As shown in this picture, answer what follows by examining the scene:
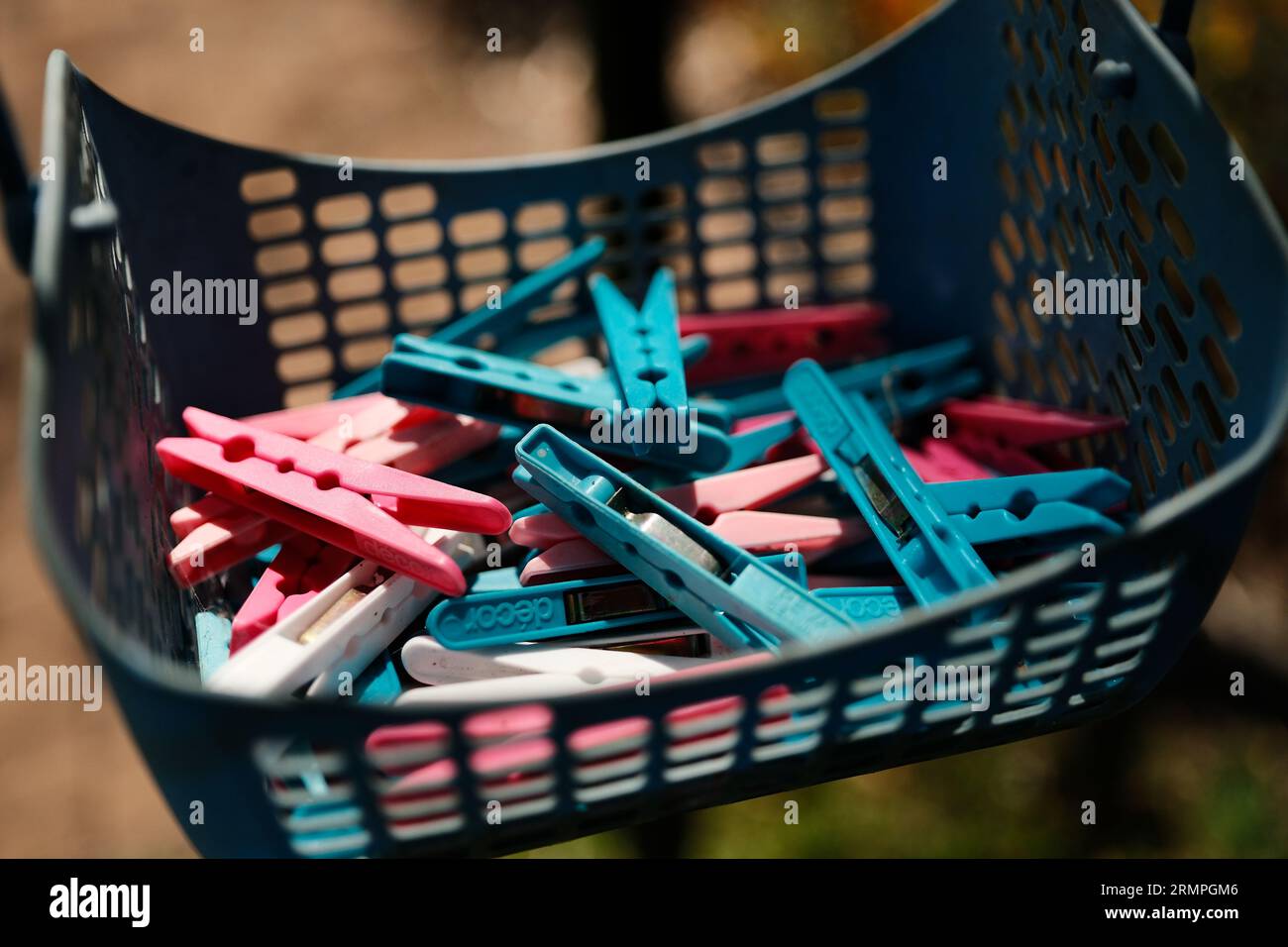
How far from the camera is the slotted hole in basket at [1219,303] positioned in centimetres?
77

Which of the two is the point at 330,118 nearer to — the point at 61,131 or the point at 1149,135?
the point at 61,131

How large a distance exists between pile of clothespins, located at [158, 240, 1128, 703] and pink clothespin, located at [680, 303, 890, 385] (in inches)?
3.9

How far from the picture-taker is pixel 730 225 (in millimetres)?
2402

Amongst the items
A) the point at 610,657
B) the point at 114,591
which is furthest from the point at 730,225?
the point at 114,591

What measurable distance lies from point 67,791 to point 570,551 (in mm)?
972

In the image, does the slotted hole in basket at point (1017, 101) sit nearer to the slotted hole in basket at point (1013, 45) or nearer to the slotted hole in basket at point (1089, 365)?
the slotted hole in basket at point (1013, 45)

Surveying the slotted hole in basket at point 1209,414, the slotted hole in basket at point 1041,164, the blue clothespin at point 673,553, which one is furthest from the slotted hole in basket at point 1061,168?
the blue clothespin at point 673,553

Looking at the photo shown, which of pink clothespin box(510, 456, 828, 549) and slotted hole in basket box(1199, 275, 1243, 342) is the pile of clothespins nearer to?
pink clothespin box(510, 456, 828, 549)

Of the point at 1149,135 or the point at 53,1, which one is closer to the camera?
the point at 1149,135
